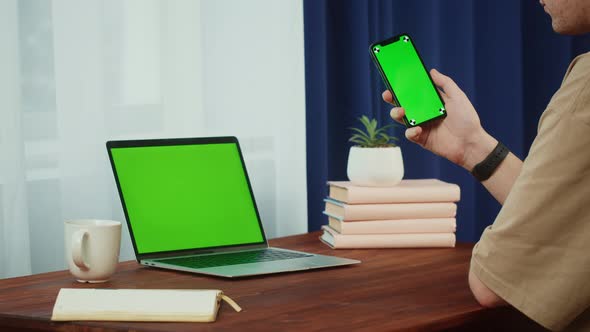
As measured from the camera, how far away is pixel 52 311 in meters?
1.23

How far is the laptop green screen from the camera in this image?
5.39 feet

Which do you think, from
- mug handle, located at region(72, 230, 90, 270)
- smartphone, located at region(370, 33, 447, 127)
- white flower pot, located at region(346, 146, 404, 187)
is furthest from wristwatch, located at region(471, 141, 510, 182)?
mug handle, located at region(72, 230, 90, 270)

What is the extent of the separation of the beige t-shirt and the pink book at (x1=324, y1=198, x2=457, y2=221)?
0.56 metres

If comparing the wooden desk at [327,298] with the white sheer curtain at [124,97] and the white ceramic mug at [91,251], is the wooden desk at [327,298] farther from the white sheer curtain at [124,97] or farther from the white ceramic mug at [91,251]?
the white sheer curtain at [124,97]

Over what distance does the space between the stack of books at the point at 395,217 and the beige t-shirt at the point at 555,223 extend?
551mm

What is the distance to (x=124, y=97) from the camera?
1.83 meters

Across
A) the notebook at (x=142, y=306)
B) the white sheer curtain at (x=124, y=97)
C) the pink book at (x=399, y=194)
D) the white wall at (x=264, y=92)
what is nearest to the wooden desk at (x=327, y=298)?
the notebook at (x=142, y=306)

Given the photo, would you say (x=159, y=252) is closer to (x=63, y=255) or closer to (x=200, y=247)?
(x=200, y=247)

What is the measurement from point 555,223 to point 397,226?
611mm

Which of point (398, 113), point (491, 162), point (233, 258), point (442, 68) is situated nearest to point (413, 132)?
point (398, 113)

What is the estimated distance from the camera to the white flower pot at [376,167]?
1.80 metres

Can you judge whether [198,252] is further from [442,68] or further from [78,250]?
[442,68]

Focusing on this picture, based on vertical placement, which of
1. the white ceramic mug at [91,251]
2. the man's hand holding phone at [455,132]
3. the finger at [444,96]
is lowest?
the white ceramic mug at [91,251]

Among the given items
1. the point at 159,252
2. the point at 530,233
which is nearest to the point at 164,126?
the point at 159,252
